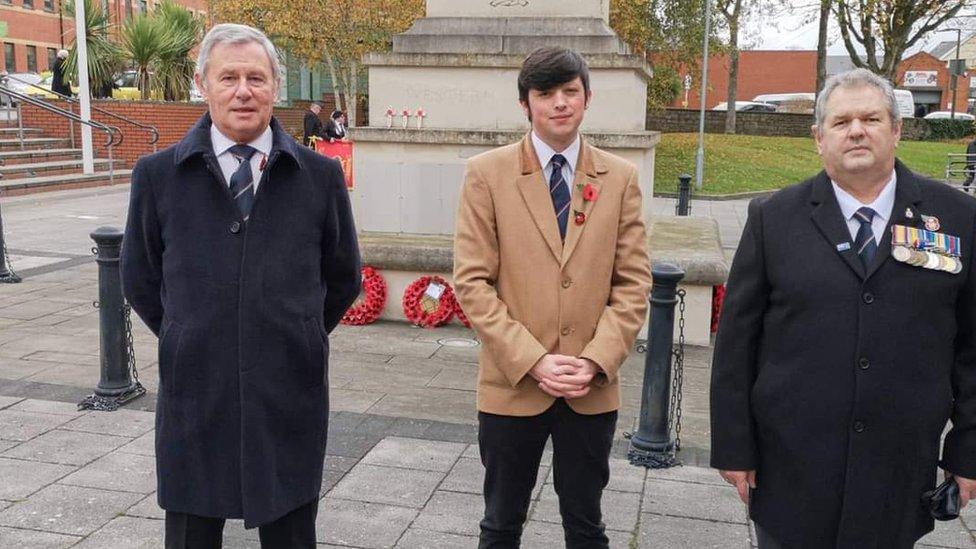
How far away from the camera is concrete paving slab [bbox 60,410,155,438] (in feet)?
16.9

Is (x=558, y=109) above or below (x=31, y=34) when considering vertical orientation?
below

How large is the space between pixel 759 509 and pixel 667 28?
2926 cm

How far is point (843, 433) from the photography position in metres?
2.48

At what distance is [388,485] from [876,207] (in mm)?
2763

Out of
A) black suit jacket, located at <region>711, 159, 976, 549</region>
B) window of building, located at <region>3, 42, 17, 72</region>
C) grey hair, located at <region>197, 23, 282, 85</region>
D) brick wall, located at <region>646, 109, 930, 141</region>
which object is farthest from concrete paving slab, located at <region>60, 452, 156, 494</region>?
window of building, located at <region>3, 42, 17, 72</region>

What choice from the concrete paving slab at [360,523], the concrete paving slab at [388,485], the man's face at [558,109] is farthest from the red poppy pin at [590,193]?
the concrete paving slab at [388,485]

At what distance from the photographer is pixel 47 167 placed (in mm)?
19484

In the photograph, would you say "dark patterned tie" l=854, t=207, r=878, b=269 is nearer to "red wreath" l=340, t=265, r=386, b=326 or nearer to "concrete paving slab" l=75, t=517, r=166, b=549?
"concrete paving slab" l=75, t=517, r=166, b=549

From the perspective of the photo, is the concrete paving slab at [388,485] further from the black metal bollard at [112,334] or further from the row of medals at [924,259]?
the row of medals at [924,259]

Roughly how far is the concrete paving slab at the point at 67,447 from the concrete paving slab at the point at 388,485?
1381 mm

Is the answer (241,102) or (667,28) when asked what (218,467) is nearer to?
(241,102)

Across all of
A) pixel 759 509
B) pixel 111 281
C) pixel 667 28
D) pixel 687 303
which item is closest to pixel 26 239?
pixel 111 281

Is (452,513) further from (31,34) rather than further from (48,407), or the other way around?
(31,34)

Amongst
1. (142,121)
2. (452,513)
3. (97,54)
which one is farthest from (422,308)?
(97,54)
